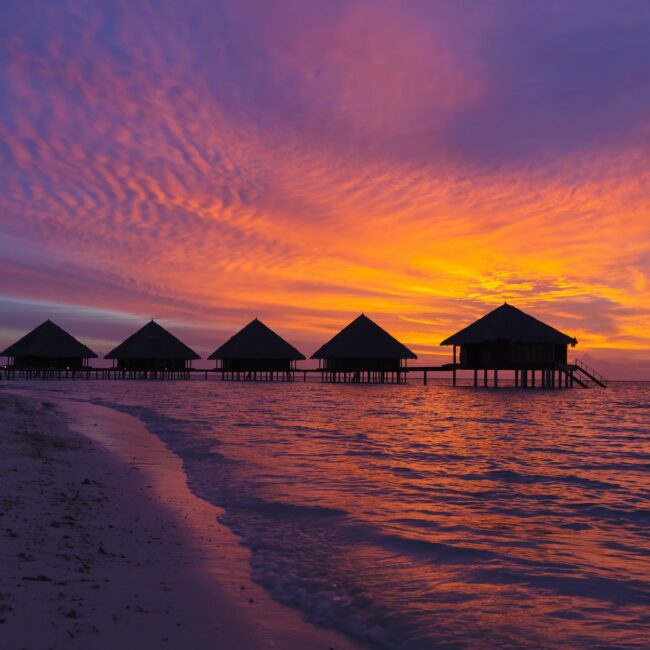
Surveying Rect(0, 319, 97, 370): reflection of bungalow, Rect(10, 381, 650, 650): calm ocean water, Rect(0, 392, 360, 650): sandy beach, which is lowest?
Rect(10, 381, 650, 650): calm ocean water

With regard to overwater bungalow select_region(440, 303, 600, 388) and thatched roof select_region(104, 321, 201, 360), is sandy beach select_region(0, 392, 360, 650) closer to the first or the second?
overwater bungalow select_region(440, 303, 600, 388)

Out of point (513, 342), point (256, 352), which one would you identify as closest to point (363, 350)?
point (256, 352)

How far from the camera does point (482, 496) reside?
24.4ft

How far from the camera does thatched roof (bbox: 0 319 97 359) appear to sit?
55438 millimetres

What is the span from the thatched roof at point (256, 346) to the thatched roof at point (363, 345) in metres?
3.15

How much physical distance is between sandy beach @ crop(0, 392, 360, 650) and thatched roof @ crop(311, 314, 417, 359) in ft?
141

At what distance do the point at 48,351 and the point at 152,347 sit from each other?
8816 millimetres

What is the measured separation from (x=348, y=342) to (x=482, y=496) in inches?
1722

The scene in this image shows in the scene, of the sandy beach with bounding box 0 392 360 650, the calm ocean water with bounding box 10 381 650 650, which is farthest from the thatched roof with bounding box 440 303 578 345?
the sandy beach with bounding box 0 392 360 650

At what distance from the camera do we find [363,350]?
166ft

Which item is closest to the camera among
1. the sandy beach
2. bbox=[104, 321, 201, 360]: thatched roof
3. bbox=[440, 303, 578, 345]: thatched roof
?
the sandy beach

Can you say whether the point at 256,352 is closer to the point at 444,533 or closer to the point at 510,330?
the point at 510,330

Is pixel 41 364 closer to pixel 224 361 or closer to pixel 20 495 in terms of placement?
pixel 224 361

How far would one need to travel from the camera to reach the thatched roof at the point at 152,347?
181 feet
